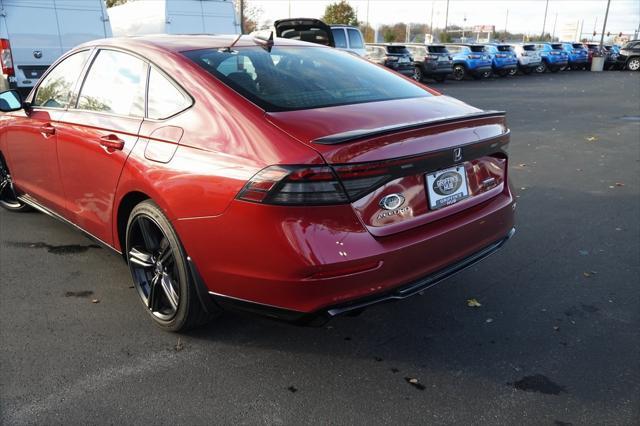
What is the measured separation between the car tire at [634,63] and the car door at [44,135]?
130 ft

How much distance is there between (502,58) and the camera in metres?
27.4

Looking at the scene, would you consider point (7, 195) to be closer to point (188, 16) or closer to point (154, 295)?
point (154, 295)

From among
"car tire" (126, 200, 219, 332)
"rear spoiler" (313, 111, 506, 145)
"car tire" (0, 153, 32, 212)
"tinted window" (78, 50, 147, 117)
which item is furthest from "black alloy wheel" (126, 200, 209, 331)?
"car tire" (0, 153, 32, 212)

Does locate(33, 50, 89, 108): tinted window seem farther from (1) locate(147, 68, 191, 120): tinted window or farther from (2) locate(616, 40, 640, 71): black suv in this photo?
(2) locate(616, 40, 640, 71): black suv

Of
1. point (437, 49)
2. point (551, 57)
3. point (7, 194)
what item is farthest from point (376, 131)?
point (551, 57)

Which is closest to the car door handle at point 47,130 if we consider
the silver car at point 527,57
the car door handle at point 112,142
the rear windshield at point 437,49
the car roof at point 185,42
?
the car roof at point 185,42

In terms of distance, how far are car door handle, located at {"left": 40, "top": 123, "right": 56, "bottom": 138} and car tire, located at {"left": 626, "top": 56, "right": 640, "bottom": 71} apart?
130ft

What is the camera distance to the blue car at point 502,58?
2705 cm

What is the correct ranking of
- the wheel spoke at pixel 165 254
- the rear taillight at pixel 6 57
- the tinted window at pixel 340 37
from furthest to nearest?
the tinted window at pixel 340 37 < the rear taillight at pixel 6 57 < the wheel spoke at pixel 165 254

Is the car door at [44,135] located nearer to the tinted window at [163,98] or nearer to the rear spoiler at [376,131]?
the tinted window at [163,98]

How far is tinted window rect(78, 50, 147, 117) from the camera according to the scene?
3180mm

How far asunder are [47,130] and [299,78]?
205cm

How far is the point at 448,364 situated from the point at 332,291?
3.03ft

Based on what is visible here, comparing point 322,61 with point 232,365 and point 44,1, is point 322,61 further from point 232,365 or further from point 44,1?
point 44,1
